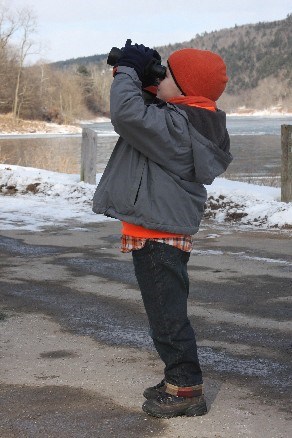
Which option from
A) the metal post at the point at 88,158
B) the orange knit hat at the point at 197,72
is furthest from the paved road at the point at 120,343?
the metal post at the point at 88,158

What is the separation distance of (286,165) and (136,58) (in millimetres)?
8324

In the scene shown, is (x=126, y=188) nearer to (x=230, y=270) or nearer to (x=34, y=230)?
(x=230, y=270)

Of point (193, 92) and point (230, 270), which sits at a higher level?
point (193, 92)

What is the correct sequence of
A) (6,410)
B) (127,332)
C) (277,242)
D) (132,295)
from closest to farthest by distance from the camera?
(6,410) → (127,332) → (132,295) → (277,242)

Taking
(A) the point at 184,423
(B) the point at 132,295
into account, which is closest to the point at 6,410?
(A) the point at 184,423

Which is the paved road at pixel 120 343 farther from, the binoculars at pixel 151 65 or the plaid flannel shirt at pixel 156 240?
the binoculars at pixel 151 65

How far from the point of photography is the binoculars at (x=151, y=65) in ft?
11.4

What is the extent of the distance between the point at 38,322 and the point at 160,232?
2.24m

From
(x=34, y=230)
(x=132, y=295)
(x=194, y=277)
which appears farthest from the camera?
(x=34, y=230)

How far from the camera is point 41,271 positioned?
24.2ft

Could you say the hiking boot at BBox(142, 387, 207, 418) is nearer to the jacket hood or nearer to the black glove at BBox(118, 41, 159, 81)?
the jacket hood

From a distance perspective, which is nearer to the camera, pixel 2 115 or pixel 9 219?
pixel 9 219

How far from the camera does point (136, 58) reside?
11.4 feet

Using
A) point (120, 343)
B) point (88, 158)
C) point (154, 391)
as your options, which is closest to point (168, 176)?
point (154, 391)
